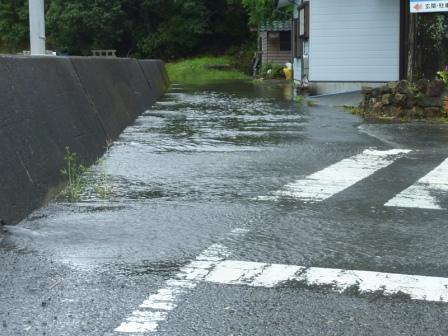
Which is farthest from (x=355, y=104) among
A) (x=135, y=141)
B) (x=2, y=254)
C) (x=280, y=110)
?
(x=2, y=254)

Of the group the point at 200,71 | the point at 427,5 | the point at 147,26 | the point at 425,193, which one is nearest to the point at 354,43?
the point at 427,5

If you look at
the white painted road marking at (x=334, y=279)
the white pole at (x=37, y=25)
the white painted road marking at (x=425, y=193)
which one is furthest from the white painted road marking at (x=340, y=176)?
the white pole at (x=37, y=25)

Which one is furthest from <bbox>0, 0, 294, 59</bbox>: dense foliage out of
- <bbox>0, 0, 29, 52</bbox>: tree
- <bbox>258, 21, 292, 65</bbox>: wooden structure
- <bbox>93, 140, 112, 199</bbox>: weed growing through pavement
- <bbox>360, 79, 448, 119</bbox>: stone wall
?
<bbox>93, 140, 112, 199</bbox>: weed growing through pavement

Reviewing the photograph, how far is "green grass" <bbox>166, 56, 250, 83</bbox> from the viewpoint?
43438mm

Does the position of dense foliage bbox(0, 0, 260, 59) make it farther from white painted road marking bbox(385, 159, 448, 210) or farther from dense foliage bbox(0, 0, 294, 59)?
white painted road marking bbox(385, 159, 448, 210)

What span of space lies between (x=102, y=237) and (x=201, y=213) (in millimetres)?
1058

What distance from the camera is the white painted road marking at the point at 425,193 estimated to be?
20.5 ft

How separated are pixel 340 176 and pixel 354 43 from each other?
44.2 feet

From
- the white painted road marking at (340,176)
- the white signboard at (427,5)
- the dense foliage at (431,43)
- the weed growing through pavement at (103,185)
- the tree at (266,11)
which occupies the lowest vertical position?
the white painted road marking at (340,176)

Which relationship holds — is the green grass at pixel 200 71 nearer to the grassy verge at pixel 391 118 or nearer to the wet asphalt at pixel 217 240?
the grassy verge at pixel 391 118

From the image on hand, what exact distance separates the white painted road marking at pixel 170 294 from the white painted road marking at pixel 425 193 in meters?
2.17

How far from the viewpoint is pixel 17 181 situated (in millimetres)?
5512

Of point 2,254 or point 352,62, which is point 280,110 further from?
point 2,254

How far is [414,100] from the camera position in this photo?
13.5 meters
